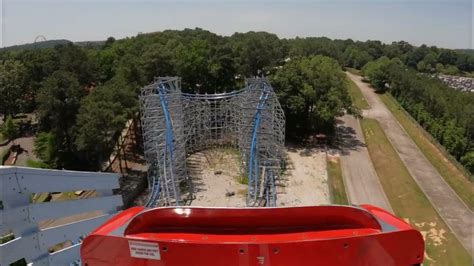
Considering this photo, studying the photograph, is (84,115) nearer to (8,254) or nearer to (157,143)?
(157,143)

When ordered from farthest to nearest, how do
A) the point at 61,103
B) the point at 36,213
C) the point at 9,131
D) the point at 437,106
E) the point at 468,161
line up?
the point at 437,106, the point at 9,131, the point at 468,161, the point at 61,103, the point at 36,213

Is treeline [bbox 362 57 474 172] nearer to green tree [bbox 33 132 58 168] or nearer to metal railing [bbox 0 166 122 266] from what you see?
metal railing [bbox 0 166 122 266]

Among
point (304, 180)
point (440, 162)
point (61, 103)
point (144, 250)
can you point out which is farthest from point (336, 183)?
point (144, 250)

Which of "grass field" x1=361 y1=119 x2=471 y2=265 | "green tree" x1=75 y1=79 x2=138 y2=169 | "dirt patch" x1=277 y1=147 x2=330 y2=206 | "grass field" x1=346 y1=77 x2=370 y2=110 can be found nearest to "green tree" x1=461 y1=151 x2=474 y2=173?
"grass field" x1=361 y1=119 x2=471 y2=265

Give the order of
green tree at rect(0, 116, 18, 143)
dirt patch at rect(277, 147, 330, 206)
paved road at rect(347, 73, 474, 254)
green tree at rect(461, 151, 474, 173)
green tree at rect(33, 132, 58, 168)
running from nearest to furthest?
1. paved road at rect(347, 73, 474, 254)
2. dirt patch at rect(277, 147, 330, 206)
3. green tree at rect(33, 132, 58, 168)
4. green tree at rect(461, 151, 474, 173)
5. green tree at rect(0, 116, 18, 143)

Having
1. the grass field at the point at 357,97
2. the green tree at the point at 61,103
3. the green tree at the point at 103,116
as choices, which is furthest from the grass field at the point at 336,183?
the grass field at the point at 357,97

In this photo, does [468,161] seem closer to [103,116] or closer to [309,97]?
[309,97]
